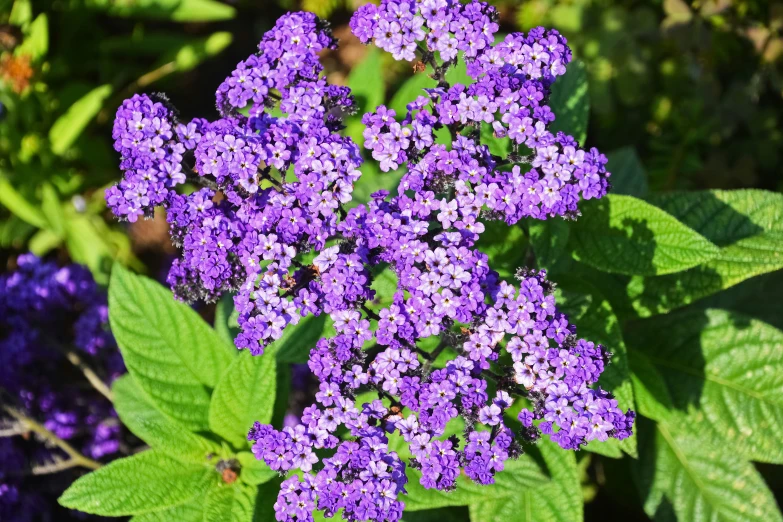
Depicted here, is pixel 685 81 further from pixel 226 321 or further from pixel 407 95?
pixel 226 321

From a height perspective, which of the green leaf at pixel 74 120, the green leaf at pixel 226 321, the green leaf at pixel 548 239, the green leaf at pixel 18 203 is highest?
the green leaf at pixel 74 120

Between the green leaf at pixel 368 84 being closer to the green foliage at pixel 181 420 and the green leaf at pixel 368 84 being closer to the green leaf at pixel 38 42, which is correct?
the green foliage at pixel 181 420

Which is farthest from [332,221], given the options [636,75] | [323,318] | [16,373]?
[636,75]

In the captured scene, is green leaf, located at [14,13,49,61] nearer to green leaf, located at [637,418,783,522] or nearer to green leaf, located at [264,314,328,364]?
green leaf, located at [264,314,328,364]

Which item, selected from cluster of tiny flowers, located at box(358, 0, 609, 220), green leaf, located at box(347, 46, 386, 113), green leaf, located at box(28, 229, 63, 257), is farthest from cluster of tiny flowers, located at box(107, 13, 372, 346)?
green leaf, located at box(28, 229, 63, 257)

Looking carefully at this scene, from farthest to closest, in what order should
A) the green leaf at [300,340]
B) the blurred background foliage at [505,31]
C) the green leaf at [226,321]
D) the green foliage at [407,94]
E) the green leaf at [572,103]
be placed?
the blurred background foliage at [505,31] → the green foliage at [407,94] → the green leaf at [226,321] → the green leaf at [572,103] → the green leaf at [300,340]

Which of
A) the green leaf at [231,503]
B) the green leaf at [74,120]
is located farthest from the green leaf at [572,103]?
the green leaf at [74,120]

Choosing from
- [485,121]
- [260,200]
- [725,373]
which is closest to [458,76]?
[485,121]
